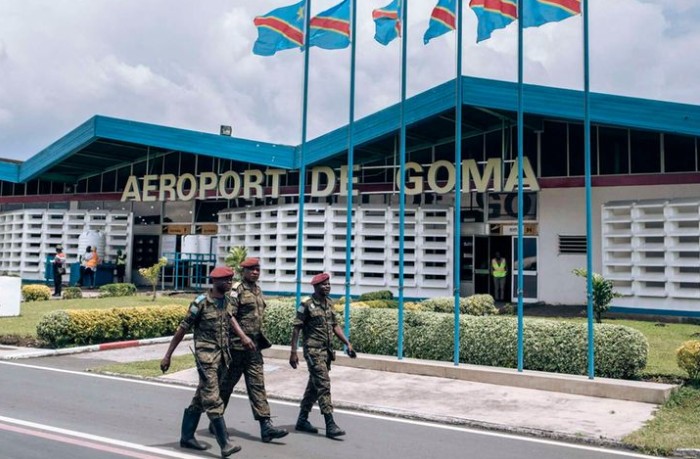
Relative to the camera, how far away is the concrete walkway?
8359mm

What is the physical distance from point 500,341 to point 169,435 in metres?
5.79

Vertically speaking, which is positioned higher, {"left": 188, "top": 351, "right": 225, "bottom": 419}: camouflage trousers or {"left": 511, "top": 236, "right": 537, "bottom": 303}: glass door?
{"left": 511, "top": 236, "right": 537, "bottom": 303}: glass door

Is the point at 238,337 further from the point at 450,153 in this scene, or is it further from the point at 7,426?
the point at 450,153

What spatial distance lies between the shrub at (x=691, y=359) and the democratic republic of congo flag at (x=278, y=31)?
835cm

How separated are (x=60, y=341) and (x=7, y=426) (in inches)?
273

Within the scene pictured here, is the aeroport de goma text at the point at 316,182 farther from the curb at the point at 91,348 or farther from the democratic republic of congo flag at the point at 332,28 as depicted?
the curb at the point at 91,348

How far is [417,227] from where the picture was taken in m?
23.0

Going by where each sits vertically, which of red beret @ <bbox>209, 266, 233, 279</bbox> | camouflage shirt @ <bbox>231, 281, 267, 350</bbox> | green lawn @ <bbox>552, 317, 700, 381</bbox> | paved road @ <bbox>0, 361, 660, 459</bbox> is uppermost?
red beret @ <bbox>209, 266, 233, 279</bbox>

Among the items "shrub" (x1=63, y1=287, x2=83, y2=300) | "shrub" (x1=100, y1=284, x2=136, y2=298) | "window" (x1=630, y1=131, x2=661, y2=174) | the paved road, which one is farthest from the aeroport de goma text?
→ the paved road

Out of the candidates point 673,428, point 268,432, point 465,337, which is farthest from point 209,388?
point 465,337

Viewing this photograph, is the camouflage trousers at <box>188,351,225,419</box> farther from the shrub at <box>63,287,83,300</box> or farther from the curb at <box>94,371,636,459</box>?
the shrub at <box>63,287,83,300</box>

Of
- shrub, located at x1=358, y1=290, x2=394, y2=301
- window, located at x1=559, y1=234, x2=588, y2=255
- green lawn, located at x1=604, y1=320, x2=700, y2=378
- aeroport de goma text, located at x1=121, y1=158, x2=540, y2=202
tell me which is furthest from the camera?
aeroport de goma text, located at x1=121, y1=158, x2=540, y2=202

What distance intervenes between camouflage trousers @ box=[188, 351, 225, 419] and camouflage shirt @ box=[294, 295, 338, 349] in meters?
1.30

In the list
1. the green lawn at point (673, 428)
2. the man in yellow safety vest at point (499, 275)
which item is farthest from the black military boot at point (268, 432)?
the man in yellow safety vest at point (499, 275)
